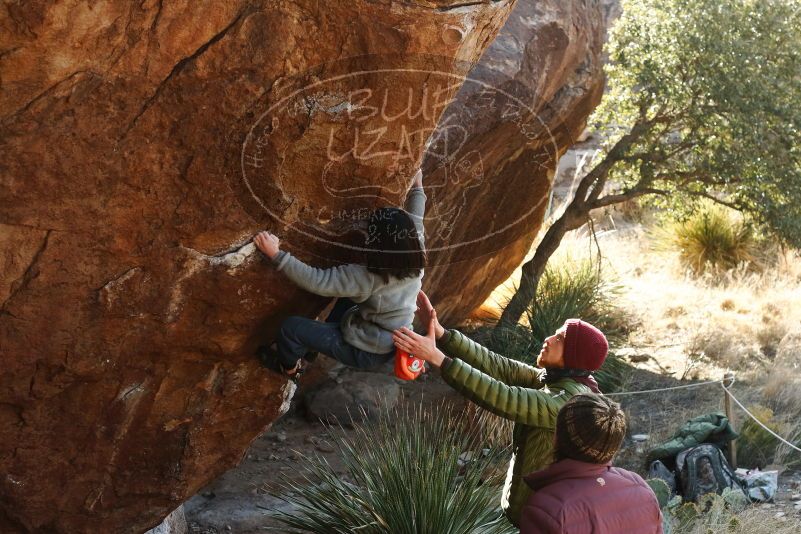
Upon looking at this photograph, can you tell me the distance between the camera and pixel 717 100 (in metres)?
9.13

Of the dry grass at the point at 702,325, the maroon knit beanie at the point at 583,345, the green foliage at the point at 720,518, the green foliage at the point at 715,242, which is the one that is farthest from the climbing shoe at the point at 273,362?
the green foliage at the point at 715,242

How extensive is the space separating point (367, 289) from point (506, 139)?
11.7ft

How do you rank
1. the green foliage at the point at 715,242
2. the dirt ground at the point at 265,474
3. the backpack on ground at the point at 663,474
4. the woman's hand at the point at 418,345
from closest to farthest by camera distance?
the woman's hand at the point at 418,345, the dirt ground at the point at 265,474, the backpack on ground at the point at 663,474, the green foliage at the point at 715,242

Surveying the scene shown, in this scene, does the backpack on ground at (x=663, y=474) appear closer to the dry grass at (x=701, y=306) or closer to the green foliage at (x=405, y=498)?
the green foliage at (x=405, y=498)

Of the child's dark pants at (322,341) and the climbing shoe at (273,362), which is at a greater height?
the child's dark pants at (322,341)

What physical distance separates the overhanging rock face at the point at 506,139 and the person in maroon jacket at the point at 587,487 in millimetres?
3897

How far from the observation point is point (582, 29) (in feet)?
26.8

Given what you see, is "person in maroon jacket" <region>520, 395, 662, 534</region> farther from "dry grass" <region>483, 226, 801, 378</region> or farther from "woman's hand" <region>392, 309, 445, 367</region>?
"dry grass" <region>483, 226, 801, 378</region>

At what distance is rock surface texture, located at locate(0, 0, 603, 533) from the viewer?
4.04 meters

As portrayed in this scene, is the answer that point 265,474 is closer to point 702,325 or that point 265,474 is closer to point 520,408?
point 520,408

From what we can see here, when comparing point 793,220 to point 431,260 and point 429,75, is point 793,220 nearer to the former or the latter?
point 431,260

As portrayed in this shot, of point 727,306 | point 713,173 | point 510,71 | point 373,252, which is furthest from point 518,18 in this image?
point 727,306

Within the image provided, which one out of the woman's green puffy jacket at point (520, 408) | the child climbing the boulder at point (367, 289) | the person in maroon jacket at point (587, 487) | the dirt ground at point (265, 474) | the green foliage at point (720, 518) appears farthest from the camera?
the dirt ground at point (265, 474)

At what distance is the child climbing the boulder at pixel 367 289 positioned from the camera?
14.5 ft
